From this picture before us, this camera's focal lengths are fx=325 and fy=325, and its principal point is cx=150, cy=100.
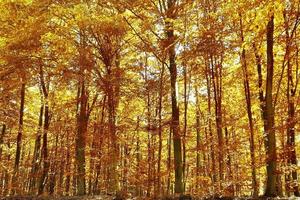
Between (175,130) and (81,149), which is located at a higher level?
(175,130)

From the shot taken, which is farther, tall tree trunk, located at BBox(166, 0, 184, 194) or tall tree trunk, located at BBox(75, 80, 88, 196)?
tall tree trunk, located at BBox(75, 80, 88, 196)

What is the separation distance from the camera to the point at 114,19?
14.3 m

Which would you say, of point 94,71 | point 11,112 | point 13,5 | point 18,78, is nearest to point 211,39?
point 94,71

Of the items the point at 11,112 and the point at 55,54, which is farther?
the point at 11,112

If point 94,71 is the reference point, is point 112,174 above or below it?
below

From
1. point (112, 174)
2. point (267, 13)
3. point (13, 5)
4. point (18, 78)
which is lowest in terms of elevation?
point (112, 174)

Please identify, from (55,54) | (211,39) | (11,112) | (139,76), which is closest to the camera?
(211,39)

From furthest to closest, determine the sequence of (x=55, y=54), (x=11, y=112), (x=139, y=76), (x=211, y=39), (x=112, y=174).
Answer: (x=11, y=112) < (x=139, y=76) < (x=55, y=54) < (x=112, y=174) < (x=211, y=39)

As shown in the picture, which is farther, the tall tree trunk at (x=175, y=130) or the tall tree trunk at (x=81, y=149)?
the tall tree trunk at (x=81, y=149)

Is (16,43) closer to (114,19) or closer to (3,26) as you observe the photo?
(3,26)

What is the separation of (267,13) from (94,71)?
11413mm

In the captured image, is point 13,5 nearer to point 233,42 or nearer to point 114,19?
point 114,19

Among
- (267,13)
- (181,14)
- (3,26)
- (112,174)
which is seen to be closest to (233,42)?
(181,14)

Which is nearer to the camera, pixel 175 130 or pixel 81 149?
pixel 175 130
